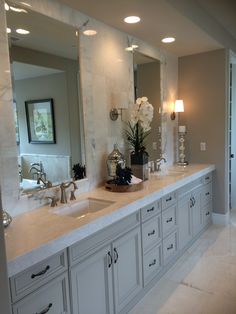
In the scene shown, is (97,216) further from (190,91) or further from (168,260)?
(190,91)

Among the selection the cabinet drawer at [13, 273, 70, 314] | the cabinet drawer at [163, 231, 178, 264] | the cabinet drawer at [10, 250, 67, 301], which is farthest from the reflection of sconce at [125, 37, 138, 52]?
the cabinet drawer at [13, 273, 70, 314]

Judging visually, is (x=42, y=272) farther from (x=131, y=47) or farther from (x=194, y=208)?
(x=131, y=47)

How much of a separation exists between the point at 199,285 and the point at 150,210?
90cm

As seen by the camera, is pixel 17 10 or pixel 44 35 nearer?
pixel 17 10

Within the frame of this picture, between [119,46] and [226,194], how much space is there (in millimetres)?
2621

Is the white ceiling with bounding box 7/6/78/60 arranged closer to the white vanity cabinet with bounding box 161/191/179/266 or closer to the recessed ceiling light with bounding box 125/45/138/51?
the recessed ceiling light with bounding box 125/45/138/51

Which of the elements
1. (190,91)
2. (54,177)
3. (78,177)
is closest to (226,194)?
(190,91)

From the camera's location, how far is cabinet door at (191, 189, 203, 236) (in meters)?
3.52

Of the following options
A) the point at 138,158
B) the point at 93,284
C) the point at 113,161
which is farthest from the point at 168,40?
the point at 93,284

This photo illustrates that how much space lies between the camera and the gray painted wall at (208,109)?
157 inches

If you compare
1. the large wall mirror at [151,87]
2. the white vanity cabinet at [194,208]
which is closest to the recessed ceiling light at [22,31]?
the large wall mirror at [151,87]

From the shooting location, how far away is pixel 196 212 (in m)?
3.62

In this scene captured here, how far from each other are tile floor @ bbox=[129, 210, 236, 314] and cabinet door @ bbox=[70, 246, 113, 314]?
0.50m

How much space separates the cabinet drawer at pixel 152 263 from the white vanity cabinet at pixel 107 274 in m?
0.10
